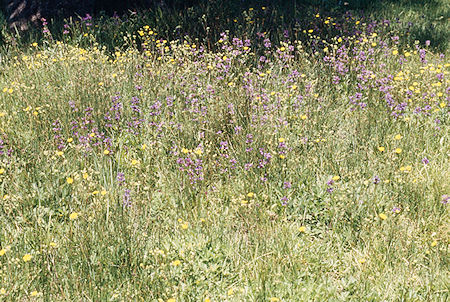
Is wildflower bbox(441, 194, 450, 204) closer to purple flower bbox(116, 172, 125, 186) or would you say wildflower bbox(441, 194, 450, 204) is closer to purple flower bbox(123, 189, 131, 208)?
purple flower bbox(123, 189, 131, 208)

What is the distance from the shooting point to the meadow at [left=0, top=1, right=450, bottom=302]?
2.86m

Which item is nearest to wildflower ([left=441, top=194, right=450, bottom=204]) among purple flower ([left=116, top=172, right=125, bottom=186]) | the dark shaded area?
purple flower ([left=116, top=172, right=125, bottom=186])

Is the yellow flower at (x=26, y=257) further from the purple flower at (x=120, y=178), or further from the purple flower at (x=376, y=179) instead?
the purple flower at (x=376, y=179)

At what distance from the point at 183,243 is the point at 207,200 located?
54 cm

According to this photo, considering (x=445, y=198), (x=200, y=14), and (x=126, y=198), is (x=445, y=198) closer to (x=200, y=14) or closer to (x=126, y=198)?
(x=126, y=198)

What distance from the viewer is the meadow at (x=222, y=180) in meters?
2.86

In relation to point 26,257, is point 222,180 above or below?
below

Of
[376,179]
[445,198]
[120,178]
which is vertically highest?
[120,178]

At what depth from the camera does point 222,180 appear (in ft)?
12.7

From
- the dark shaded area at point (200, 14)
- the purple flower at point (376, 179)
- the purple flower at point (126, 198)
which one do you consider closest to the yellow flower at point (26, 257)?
the purple flower at point (126, 198)

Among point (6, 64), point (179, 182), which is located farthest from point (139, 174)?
point (6, 64)

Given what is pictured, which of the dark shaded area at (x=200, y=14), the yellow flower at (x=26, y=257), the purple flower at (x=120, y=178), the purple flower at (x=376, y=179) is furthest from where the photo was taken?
the dark shaded area at (x=200, y=14)

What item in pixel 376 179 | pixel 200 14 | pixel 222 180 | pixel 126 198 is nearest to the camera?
pixel 376 179

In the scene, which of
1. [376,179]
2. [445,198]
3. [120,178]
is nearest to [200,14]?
[120,178]
